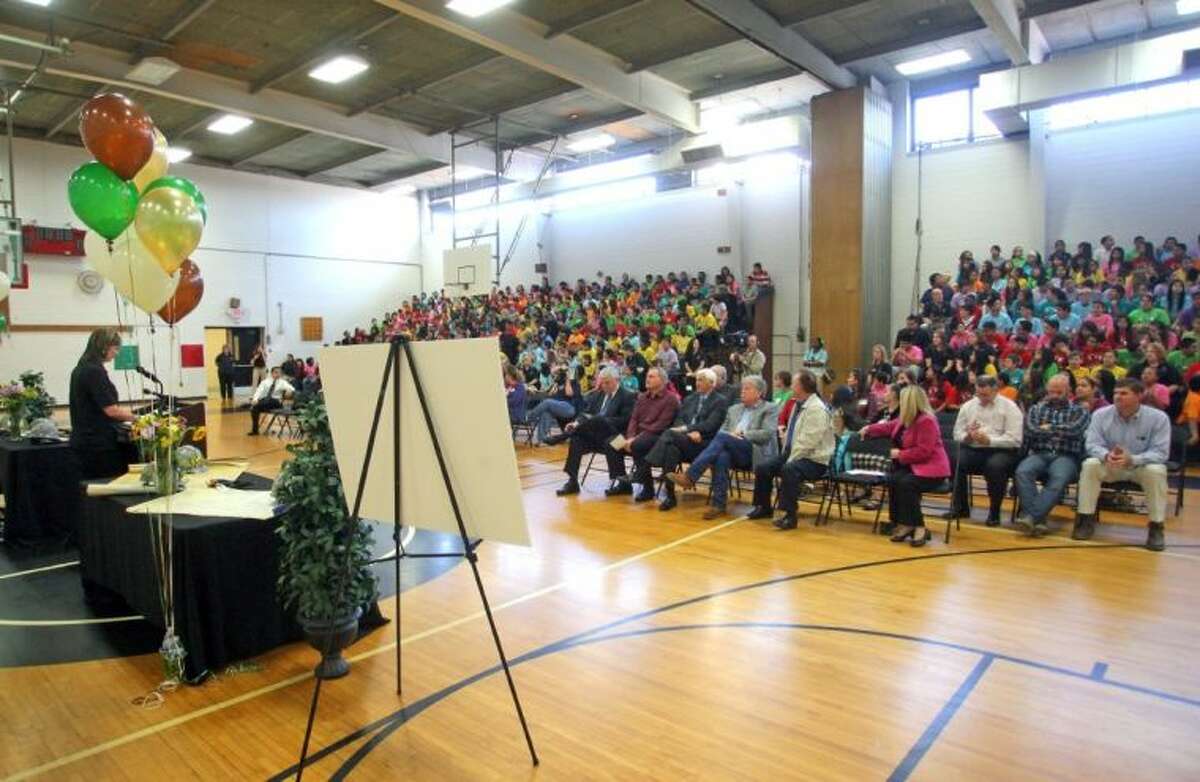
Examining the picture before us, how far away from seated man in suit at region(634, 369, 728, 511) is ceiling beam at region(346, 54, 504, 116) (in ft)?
23.9

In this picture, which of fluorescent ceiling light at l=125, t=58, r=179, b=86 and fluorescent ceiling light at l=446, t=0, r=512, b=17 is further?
fluorescent ceiling light at l=125, t=58, r=179, b=86

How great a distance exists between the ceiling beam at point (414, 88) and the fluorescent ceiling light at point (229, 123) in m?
2.22

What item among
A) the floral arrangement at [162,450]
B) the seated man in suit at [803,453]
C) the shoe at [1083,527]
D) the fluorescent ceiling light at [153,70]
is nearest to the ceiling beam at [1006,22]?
the seated man in suit at [803,453]

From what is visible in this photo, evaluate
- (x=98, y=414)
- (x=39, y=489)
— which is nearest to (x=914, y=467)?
(x=98, y=414)

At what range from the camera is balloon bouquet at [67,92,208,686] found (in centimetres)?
353

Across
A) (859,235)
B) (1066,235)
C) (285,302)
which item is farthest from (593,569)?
(285,302)

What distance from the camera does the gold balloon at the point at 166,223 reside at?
3.67m

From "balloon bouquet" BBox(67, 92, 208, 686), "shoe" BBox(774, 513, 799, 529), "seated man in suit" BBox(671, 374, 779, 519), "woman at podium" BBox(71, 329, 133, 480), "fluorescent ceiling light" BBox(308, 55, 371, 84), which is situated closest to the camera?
"balloon bouquet" BBox(67, 92, 208, 686)

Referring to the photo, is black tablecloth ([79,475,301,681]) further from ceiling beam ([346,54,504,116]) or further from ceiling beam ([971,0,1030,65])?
ceiling beam ([346,54,504,116])

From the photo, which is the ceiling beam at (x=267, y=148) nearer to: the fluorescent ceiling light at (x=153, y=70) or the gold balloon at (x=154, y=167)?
the fluorescent ceiling light at (x=153, y=70)

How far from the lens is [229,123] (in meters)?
14.5

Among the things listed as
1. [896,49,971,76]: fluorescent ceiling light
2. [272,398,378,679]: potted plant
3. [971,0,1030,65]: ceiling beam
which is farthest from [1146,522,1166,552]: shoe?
[896,49,971,76]: fluorescent ceiling light

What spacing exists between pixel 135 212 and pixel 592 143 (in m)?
13.5

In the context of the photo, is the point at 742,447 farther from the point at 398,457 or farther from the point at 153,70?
the point at 153,70
